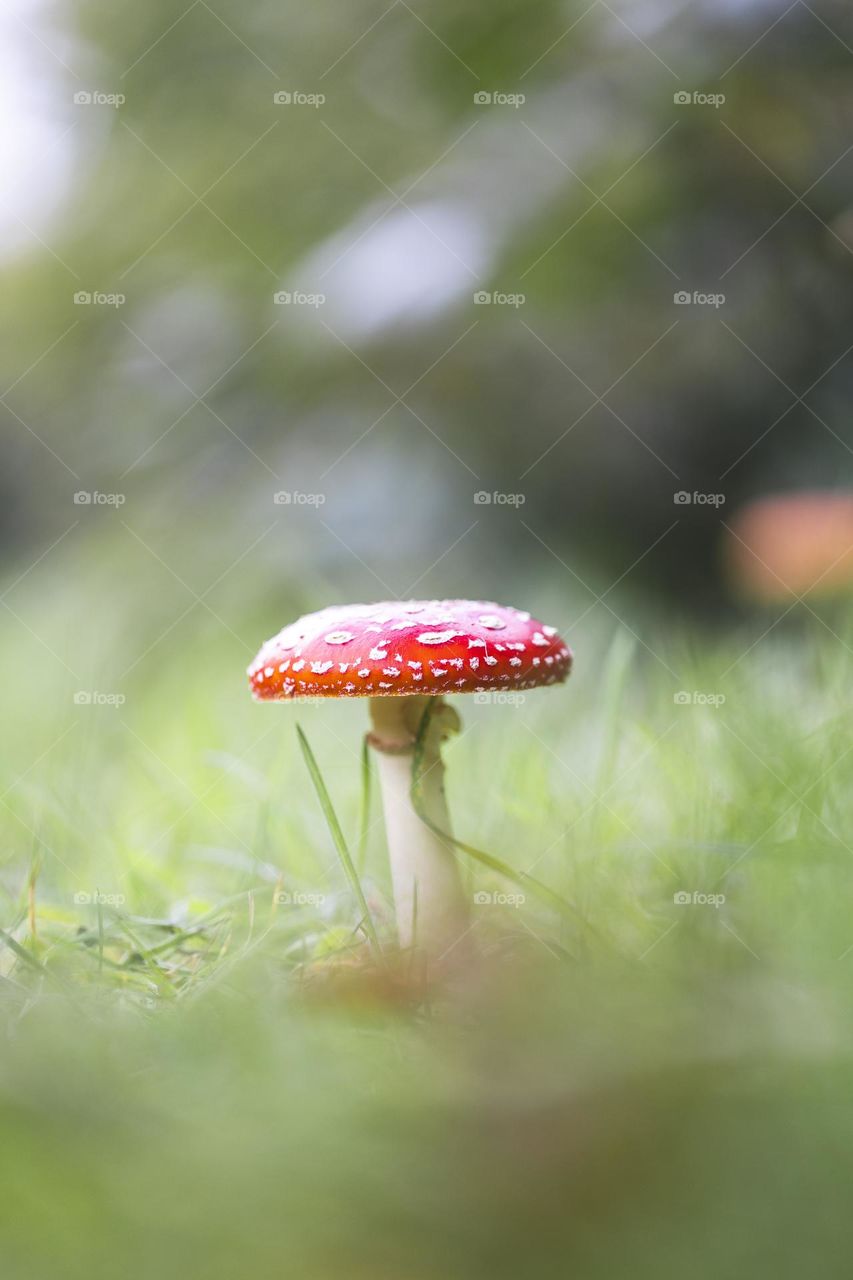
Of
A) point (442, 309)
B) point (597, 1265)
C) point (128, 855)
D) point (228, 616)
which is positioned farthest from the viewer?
point (228, 616)

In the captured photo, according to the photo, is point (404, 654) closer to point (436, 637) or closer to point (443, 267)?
point (436, 637)

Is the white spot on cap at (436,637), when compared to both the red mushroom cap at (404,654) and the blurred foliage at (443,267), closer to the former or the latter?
the red mushroom cap at (404,654)

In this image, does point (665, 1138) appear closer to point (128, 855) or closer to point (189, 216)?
point (189, 216)

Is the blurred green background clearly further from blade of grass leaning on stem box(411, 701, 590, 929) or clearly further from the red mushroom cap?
the red mushroom cap

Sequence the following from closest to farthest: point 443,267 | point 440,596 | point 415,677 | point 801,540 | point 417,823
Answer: point 415,677 → point 443,267 → point 417,823 → point 801,540 → point 440,596

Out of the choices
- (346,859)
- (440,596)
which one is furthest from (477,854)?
(440,596)

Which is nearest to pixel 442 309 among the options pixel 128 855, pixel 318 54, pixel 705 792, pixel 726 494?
pixel 318 54
